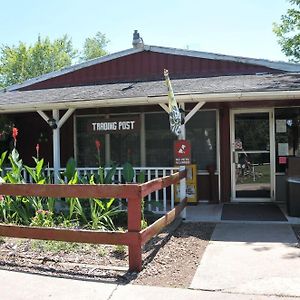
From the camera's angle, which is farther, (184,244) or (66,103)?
(66,103)

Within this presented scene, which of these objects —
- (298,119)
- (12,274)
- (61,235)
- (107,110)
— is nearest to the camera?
(12,274)

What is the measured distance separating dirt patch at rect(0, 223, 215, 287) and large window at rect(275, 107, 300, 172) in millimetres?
3852

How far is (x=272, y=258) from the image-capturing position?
547 cm

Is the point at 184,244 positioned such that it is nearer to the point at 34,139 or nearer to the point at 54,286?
the point at 54,286

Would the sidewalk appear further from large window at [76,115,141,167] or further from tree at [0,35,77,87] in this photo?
tree at [0,35,77,87]

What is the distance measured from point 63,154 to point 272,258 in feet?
24.4

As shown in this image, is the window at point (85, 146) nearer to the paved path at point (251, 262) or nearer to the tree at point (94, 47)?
the paved path at point (251, 262)

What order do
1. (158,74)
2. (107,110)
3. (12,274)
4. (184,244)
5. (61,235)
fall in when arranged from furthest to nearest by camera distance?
(158,74)
(107,110)
(184,244)
(61,235)
(12,274)

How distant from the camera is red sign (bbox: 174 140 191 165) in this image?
320 inches

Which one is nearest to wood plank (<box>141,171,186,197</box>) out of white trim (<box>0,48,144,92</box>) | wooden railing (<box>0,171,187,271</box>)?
wooden railing (<box>0,171,187,271</box>)

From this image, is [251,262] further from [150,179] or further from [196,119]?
[196,119]

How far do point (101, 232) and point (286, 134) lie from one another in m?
6.24

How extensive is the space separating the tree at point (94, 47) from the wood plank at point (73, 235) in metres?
52.3

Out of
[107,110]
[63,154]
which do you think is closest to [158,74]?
[107,110]
